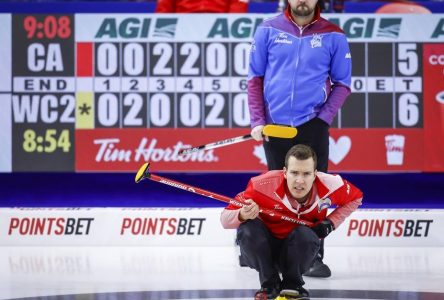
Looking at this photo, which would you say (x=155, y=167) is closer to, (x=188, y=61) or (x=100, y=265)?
(x=188, y=61)

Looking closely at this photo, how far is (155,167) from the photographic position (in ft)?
25.7

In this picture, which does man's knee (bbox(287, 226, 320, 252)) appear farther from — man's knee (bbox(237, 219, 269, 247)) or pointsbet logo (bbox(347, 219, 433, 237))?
pointsbet logo (bbox(347, 219, 433, 237))

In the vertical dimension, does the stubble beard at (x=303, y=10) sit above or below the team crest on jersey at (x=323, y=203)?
above

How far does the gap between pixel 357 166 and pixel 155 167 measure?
1.47 metres

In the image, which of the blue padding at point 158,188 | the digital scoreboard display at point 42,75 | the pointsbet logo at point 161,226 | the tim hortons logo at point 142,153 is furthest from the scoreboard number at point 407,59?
the digital scoreboard display at point 42,75

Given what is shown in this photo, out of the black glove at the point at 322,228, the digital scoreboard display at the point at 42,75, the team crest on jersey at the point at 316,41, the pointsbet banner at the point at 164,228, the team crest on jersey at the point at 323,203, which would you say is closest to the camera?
the black glove at the point at 322,228

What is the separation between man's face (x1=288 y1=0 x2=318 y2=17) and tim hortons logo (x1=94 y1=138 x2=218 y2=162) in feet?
6.65

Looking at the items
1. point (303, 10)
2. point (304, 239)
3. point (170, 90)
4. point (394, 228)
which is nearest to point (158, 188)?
point (170, 90)

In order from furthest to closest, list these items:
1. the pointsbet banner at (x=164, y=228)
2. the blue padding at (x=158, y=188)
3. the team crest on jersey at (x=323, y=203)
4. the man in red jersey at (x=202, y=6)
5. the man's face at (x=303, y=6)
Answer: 1. the blue padding at (x=158, y=188)
2. the man in red jersey at (x=202, y=6)
3. the pointsbet banner at (x=164, y=228)
4. the man's face at (x=303, y=6)
5. the team crest on jersey at (x=323, y=203)

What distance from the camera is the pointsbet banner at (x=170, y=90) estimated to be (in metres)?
7.73

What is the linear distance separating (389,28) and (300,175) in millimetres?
2859

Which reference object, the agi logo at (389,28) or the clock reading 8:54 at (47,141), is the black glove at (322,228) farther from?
the clock reading 8:54 at (47,141)

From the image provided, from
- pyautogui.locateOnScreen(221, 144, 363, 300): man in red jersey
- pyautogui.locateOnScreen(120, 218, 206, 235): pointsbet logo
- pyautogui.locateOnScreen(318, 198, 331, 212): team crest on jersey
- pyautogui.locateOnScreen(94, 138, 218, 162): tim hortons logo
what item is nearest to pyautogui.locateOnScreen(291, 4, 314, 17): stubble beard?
pyautogui.locateOnScreen(221, 144, 363, 300): man in red jersey

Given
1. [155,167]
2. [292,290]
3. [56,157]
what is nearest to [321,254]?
[292,290]
